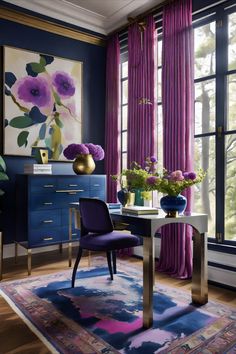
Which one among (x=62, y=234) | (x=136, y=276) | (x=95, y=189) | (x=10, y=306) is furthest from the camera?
(x=95, y=189)

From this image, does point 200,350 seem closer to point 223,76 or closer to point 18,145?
point 223,76

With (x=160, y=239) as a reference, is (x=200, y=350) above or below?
below

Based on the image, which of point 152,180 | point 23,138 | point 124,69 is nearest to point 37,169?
point 23,138

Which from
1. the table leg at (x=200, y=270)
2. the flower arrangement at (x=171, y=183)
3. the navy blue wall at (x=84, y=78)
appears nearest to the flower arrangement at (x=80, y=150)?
the navy blue wall at (x=84, y=78)

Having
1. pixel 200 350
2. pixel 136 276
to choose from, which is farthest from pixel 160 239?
pixel 200 350

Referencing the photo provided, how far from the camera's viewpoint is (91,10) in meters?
4.90

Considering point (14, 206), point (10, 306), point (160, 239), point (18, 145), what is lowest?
point (10, 306)

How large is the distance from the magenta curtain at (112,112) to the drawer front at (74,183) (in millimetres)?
810

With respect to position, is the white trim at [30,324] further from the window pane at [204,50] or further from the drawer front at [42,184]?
the window pane at [204,50]

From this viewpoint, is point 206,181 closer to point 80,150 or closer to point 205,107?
point 205,107

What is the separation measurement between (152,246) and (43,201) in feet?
6.52

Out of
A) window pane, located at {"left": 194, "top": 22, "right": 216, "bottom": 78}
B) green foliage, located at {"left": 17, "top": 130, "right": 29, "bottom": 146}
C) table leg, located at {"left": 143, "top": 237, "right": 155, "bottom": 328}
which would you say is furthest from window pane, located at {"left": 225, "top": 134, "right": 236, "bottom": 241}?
green foliage, located at {"left": 17, "top": 130, "right": 29, "bottom": 146}

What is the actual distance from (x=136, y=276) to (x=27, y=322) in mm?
1531

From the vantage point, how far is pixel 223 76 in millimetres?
3691
